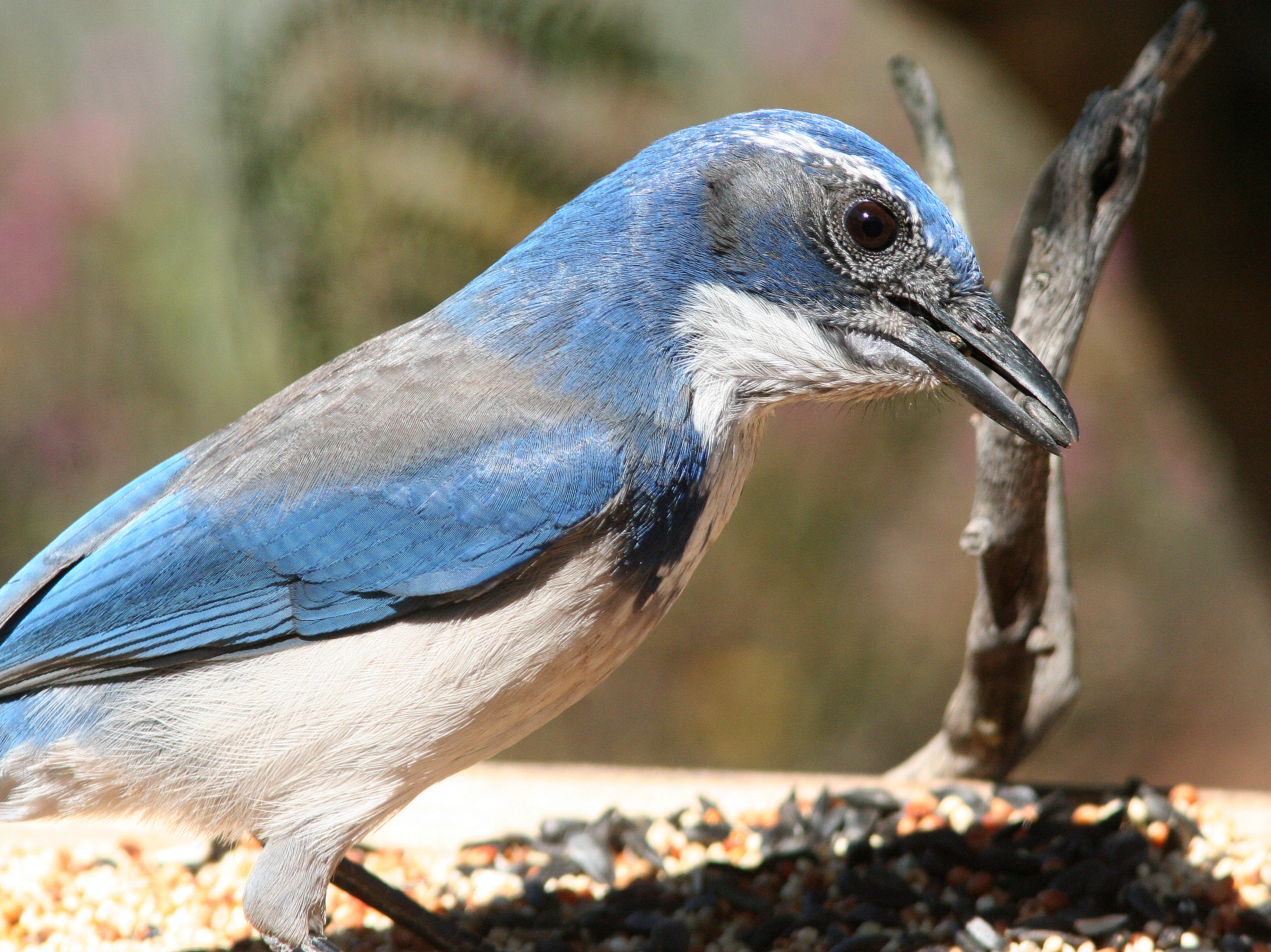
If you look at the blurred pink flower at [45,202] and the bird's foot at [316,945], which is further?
the blurred pink flower at [45,202]

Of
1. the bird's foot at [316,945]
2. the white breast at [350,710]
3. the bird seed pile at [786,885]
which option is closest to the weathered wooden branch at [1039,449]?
the bird seed pile at [786,885]

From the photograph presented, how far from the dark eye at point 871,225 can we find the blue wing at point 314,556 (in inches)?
21.9

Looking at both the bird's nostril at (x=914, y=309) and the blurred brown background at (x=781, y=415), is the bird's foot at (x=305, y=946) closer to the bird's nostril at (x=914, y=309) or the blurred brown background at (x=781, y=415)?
the bird's nostril at (x=914, y=309)

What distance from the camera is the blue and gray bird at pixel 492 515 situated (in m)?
2.20

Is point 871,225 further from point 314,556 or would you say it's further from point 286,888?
point 286,888

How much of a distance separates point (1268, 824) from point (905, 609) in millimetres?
3165

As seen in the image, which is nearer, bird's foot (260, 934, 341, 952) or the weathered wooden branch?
bird's foot (260, 934, 341, 952)

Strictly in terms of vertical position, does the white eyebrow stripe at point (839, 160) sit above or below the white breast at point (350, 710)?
above

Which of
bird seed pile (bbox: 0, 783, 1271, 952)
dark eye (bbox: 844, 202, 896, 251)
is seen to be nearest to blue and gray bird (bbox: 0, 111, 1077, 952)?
dark eye (bbox: 844, 202, 896, 251)

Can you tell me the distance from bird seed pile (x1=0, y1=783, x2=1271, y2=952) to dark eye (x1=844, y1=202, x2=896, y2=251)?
141 cm

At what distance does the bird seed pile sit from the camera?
8.90 ft

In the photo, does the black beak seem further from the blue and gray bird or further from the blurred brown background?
the blurred brown background

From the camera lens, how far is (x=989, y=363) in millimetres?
2240

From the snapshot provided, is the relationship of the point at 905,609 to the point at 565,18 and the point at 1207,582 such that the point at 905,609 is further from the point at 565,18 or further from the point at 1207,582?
the point at 565,18
